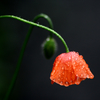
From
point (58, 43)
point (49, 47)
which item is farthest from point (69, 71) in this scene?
point (58, 43)

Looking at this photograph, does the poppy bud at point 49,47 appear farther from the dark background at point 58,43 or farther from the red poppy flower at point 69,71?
the dark background at point 58,43

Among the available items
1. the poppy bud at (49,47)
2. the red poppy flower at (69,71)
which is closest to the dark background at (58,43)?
the poppy bud at (49,47)

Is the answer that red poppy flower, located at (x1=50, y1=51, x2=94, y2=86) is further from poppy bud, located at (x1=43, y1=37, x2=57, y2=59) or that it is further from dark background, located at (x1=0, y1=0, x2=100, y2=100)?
dark background, located at (x1=0, y1=0, x2=100, y2=100)

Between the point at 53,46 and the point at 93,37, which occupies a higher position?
the point at 93,37

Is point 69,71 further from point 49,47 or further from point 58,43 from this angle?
point 58,43

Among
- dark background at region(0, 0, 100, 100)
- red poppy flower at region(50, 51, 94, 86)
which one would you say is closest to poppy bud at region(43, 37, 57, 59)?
red poppy flower at region(50, 51, 94, 86)
